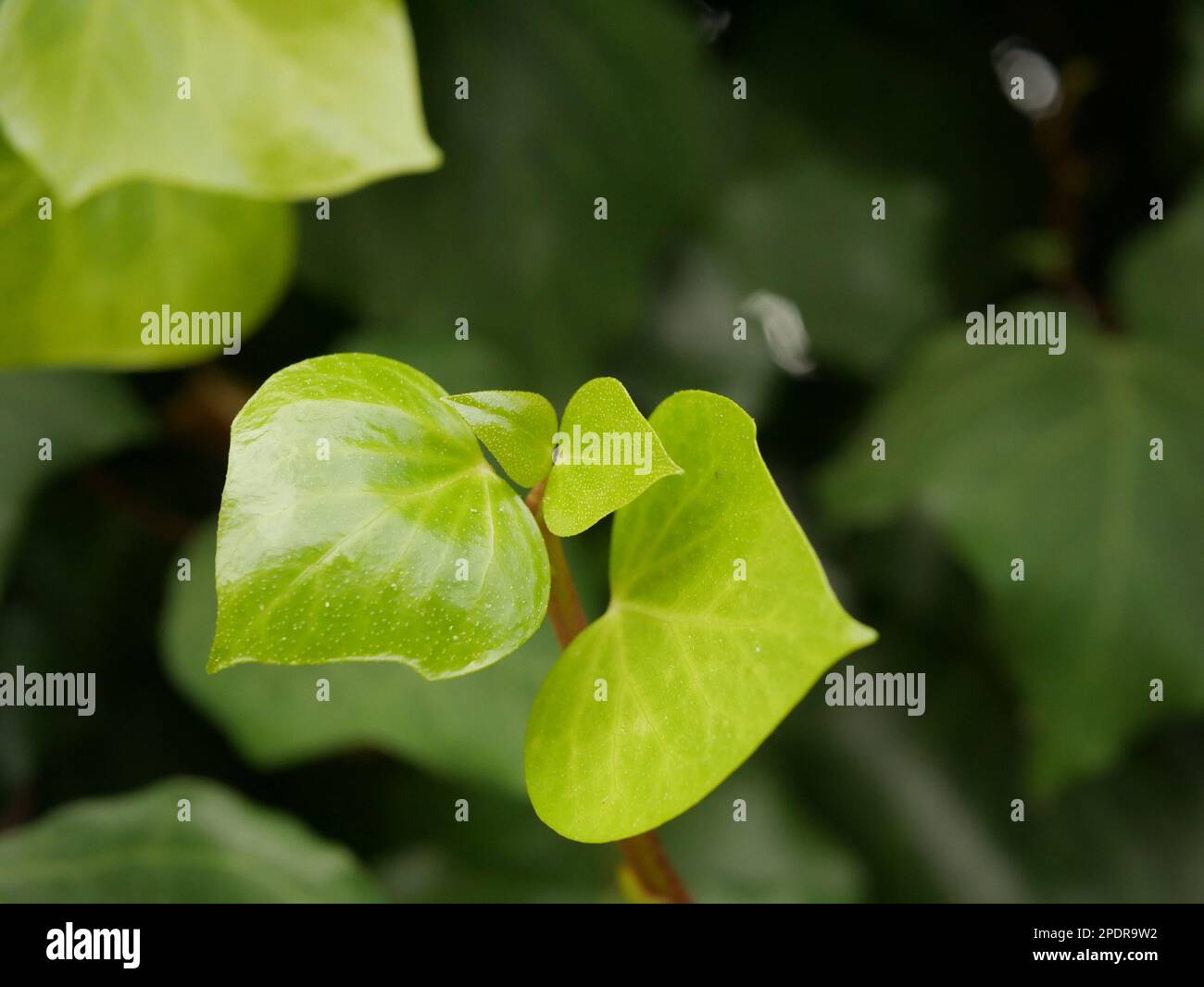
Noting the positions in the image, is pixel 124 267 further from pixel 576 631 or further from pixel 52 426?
pixel 576 631

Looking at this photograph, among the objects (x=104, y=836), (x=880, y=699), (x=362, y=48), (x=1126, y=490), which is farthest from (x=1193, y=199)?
(x=104, y=836)

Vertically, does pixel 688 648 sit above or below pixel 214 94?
below

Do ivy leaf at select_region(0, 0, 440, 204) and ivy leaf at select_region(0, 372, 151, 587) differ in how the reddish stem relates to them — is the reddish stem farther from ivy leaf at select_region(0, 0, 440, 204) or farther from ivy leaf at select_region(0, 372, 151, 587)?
ivy leaf at select_region(0, 372, 151, 587)

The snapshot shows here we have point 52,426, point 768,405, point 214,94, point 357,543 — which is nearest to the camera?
point 357,543

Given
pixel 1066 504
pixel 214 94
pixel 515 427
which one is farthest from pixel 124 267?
pixel 1066 504

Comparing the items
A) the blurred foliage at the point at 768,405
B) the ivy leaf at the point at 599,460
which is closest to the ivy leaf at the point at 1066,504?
the blurred foliage at the point at 768,405

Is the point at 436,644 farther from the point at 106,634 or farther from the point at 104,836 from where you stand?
the point at 106,634

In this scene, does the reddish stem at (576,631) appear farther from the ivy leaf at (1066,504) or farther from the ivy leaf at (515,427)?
the ivy leaf at (1066,504)

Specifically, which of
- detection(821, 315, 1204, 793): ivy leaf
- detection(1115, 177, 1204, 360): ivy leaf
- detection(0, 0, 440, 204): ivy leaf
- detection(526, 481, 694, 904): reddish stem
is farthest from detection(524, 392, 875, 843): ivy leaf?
detection(1115, 177, 1204, 360): ivy leaf
